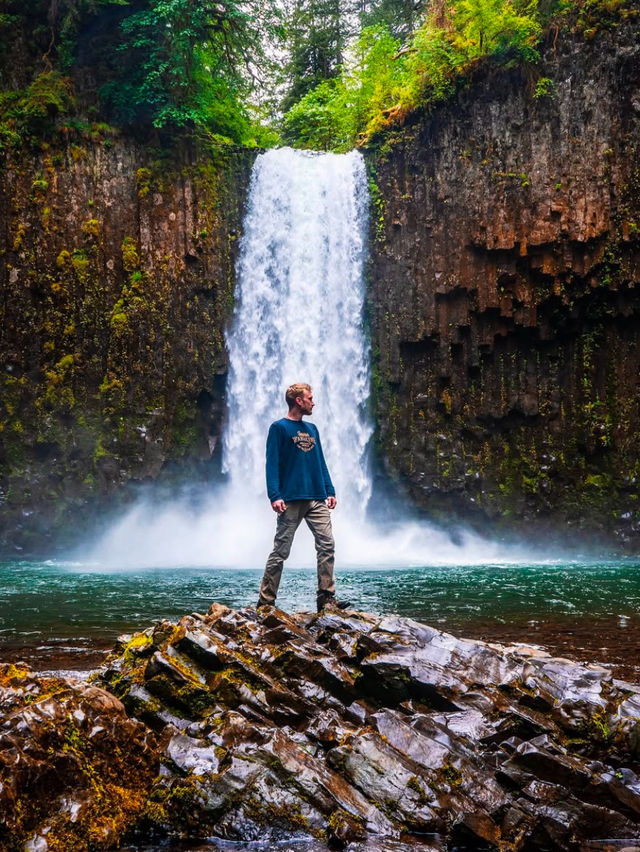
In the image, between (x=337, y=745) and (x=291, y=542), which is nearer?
(x=337, y=745)

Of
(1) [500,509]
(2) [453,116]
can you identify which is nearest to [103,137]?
(2) [453,116]

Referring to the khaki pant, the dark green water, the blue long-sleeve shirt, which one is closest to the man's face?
the blue long-sleeve shirt

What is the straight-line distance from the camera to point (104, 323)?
18.1 m

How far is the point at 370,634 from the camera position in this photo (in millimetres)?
4855

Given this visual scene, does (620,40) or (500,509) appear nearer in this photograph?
(620,40)

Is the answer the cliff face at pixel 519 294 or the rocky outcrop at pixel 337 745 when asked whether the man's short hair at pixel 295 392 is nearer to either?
the rocky outcrop at pixel 337 745

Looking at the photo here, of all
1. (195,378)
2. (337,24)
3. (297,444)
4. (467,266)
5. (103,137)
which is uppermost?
(337,24)

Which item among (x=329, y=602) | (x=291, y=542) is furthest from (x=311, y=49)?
(x=329, y=602)

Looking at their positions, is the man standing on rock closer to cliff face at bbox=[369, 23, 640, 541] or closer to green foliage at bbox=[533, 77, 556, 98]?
cliff face at bbox=[369, 23, 640, 541]

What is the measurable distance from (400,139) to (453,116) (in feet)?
5.09

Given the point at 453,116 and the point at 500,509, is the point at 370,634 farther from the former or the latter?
the point at 453,116

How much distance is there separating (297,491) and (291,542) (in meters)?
0.47

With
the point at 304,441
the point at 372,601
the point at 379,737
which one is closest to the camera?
the point at 379,737

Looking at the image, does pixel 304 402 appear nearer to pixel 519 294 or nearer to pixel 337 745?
pixel 337 745
